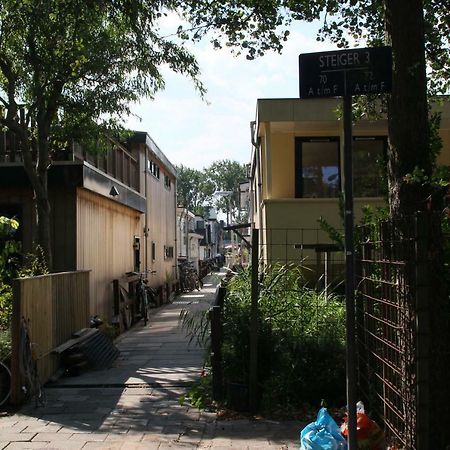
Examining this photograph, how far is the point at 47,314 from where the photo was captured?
312 inches

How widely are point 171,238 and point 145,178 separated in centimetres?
861

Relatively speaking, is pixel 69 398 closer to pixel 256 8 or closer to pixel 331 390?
pixel 331 390

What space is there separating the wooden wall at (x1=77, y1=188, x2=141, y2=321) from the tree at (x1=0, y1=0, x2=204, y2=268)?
70.0 inches

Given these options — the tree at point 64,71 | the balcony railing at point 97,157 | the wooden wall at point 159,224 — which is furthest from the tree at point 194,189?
the tree at point 64,71

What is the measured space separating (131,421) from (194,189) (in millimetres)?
80928

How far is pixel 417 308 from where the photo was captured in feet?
12.3

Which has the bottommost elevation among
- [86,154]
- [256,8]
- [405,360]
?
[405,360]

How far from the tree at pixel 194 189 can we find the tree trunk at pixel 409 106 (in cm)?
7857

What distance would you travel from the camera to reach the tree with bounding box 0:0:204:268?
8562 mm

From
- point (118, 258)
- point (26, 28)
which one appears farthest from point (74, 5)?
point (118, 258)

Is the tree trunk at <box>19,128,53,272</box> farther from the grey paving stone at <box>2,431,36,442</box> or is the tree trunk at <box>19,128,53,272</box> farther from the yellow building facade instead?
the yellow building facade

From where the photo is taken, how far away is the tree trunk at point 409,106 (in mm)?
4406

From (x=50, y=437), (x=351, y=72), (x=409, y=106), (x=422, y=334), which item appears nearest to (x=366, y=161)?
(x=409, y=106)

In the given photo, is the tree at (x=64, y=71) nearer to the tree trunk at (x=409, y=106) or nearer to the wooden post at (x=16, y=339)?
the wooden post at (x=16, y=339)
